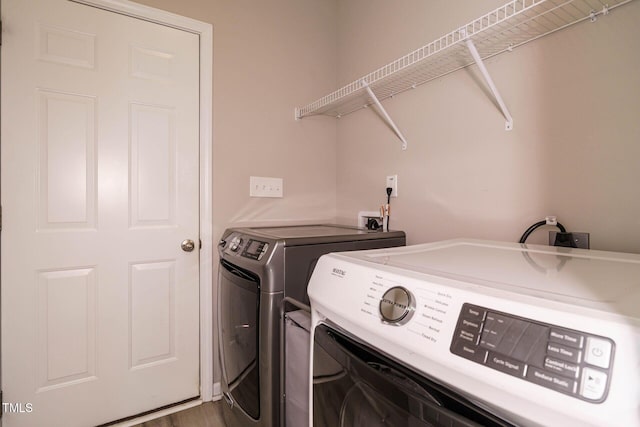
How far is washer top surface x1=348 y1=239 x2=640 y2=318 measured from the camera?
0.47 metres

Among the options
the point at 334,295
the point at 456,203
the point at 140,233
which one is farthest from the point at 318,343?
the point at 140,233

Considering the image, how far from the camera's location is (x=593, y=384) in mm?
355

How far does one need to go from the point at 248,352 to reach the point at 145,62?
156 cm

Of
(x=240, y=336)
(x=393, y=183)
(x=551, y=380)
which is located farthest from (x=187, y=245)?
(x=551, y=380)

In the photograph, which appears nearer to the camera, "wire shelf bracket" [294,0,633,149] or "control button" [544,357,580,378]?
"control button" [544,357,580,378]

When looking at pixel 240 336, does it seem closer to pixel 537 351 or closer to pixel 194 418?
pixel 194 418

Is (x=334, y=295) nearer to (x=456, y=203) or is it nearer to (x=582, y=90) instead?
(x=456, y=203)

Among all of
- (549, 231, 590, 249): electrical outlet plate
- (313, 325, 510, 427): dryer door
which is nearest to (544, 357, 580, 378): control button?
(313, 325, 510, 427): dryer door

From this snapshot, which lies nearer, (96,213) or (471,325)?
(471,325)

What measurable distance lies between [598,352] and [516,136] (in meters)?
1.08

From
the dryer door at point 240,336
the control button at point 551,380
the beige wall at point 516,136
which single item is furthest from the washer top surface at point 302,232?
the control button at point 551,380

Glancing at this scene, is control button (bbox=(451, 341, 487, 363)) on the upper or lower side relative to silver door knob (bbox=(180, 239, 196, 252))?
upper

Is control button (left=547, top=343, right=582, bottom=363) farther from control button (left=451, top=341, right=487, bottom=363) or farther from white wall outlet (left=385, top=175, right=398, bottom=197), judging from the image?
white wall outlet (left=385, top=175, right=398, bottom=197)

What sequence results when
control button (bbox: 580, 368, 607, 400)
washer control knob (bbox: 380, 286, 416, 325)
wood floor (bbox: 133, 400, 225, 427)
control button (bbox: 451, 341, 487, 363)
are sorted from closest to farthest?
control button (bbox: 580, 368, 607, 400) → control button (bbox: 451, 341, 487, 363) → washer control knob (bbox: 380, 286, 416, 325) → wood floor (bbox: 133, 400, 225, 427)
